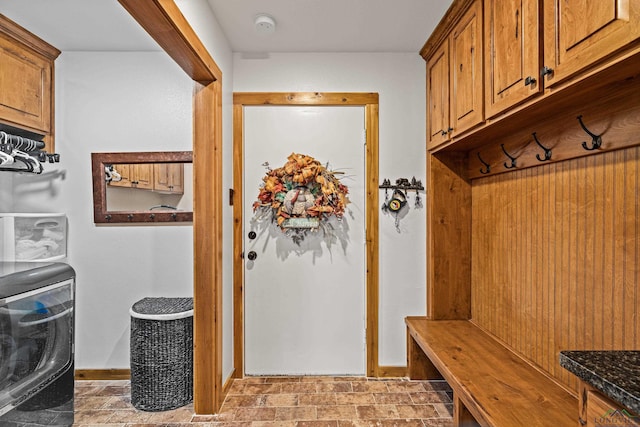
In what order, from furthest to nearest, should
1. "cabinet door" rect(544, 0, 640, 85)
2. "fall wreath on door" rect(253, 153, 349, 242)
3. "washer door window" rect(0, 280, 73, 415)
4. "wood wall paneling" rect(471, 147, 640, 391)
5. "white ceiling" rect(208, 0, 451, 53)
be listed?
"fall wreath on door" rect(253, 153, 349, 242) → "white ceiling" rect(208, 0, 451, 53) → "washer door window" rect(0, 280, 73, 415) → "wood wall paneling" rect(471, 147, 640, 391) → "cabinet door" rect(544, 0, 640, 85)

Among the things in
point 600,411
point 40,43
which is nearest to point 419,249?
point 600,411

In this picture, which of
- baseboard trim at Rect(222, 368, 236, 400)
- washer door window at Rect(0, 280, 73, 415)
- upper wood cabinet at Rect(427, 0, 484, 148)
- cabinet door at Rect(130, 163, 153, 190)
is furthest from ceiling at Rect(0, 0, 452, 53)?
baseboard trim at Rect(222, 368, 236, 400)

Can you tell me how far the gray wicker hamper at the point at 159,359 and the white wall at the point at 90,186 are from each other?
0.52 m

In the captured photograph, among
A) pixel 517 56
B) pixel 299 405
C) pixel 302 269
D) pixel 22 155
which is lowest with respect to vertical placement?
pixel 299 405

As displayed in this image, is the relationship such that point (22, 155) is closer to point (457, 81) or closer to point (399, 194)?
point (399, 194)

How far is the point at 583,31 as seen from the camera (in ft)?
3.87

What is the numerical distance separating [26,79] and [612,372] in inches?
137

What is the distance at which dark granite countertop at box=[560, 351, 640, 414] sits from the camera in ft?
2.77

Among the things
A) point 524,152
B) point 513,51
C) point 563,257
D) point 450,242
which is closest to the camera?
point 513,51

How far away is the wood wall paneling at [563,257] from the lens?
140 cm

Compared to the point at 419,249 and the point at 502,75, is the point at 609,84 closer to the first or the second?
the point at 502,75

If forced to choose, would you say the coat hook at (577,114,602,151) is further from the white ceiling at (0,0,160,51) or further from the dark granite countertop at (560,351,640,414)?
the white ceiling at (0,0,160,51)

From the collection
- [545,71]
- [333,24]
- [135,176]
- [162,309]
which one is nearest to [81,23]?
[135,176]

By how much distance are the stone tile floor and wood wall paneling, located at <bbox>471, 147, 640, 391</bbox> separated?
2.20 feet
